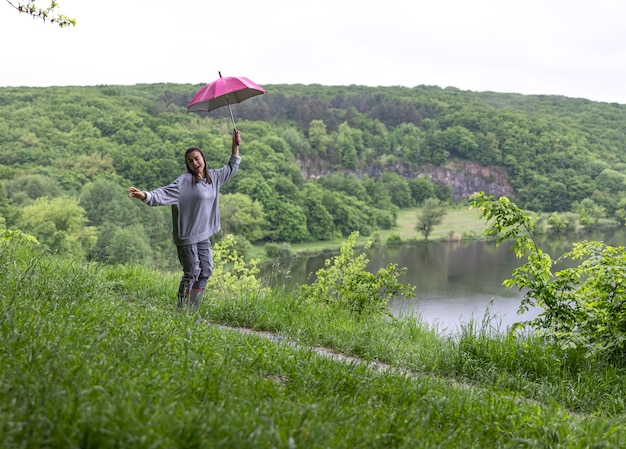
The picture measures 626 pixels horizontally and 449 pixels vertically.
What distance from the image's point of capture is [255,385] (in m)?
3.11

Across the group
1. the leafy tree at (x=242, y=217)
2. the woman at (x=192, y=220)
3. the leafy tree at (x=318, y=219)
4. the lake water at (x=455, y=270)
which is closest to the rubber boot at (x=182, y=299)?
the woman at (x=192, y=220)

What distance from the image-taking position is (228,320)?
6.18m

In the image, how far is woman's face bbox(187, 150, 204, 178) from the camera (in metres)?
5.98

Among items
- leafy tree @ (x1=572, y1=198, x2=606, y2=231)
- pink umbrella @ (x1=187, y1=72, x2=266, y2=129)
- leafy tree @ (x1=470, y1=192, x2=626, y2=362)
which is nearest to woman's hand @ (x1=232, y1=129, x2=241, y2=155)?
pink umbrella @ (x1=187, y1=72, x2=266, y2=129)

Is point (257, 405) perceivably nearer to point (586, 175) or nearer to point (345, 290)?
point (345, 290)

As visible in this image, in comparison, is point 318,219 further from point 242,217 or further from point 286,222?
point 242,217

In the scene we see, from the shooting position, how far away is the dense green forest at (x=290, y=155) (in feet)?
241

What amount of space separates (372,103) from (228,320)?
582ft

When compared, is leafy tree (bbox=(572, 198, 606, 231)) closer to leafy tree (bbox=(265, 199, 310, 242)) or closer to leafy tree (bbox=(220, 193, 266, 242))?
leafy tree (bbox=(265, 199, 310, 242))

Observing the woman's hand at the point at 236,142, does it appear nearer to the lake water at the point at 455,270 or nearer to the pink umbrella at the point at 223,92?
the pink umbrella at the point at 223,92

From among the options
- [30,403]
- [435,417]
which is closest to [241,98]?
[435,417]

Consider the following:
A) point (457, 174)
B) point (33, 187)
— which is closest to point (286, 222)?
point (33, 187)

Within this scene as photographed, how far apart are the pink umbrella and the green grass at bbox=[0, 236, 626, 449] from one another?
2.37m

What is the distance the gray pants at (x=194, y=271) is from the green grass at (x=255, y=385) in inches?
7.8
